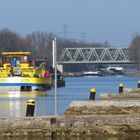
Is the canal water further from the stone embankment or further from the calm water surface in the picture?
the stone embankment

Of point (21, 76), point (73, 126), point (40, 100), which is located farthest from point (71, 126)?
point (21, 76)

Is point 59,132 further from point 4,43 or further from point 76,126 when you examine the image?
point 4,43

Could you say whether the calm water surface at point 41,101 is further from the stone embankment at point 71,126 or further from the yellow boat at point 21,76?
the yellow boat at point 21,76

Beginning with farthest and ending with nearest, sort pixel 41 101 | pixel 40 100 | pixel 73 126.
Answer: pixel 40 100
pixel 41 101
pixel 73 126

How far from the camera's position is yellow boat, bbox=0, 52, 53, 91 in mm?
79000

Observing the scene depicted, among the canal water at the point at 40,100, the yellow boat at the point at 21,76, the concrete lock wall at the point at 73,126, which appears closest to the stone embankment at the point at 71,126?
the concrete lock wall at the point at 73,126

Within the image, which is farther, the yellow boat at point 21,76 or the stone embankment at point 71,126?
the yellow boat at point 21,76

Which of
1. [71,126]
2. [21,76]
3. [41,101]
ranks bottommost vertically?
[71,126]

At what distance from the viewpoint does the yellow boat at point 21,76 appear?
79.0m

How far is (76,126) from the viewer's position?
21703 mm

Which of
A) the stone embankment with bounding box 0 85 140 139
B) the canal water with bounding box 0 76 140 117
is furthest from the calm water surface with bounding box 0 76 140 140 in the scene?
the stone embankment with bounding box 0 85 140 139

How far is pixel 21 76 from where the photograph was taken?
80.6 m

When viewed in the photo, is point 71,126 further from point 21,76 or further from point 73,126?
point 21,76

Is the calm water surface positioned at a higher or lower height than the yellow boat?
lower
